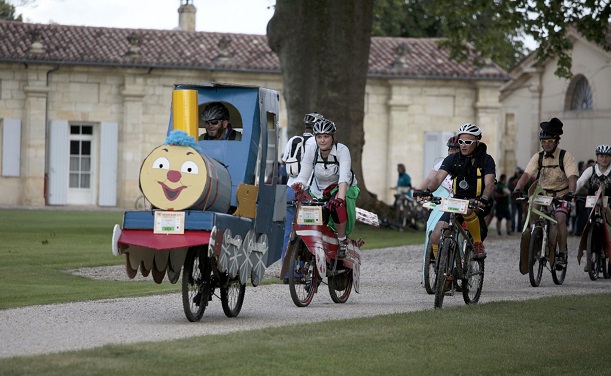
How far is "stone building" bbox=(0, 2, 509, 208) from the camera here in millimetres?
45344

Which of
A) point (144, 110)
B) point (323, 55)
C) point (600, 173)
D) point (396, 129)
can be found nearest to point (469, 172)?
point (600, 173)

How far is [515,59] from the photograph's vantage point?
63.4m

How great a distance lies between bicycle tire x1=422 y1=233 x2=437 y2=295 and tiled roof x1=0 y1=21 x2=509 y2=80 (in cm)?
3213

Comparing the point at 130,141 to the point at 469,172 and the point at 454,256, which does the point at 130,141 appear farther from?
the point at 454,256

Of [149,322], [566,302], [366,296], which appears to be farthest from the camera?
[366,296]

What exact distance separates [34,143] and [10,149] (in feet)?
2.71

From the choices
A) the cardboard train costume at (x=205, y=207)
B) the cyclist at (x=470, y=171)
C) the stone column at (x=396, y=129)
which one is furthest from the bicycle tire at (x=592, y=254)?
the stone column at (x=396, y=129)

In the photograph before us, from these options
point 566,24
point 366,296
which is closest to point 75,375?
point 366,296

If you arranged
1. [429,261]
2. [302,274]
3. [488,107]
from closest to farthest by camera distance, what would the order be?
1. [302,274]
2. [429,261]
3. [488,107]

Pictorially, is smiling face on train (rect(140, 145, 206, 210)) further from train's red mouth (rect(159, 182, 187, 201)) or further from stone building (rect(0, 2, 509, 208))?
stone building (rect(0, 2, 509, 208))

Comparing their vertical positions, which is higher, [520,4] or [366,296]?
[520,4]

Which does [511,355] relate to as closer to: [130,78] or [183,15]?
[130,78]

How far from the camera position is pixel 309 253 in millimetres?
13609

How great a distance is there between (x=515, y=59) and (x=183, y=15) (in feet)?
54.8
